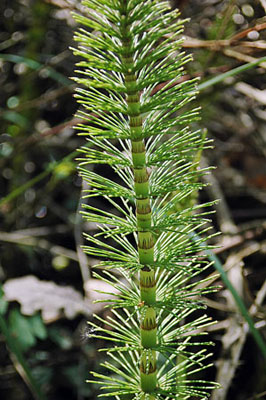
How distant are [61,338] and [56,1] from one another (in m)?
1.49

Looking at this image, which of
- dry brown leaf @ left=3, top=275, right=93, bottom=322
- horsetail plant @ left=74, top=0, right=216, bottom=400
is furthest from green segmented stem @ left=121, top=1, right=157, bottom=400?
dry brown leaf @ left=3, top=275, right=93, bottom=322

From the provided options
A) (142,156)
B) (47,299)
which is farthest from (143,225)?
(47,299)

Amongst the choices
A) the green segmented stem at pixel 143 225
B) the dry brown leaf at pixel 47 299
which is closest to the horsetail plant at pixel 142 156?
the green segmented stem at pixel 143 225

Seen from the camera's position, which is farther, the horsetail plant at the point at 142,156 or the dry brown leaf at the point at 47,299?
the dry brown leaf at the point at 47,299

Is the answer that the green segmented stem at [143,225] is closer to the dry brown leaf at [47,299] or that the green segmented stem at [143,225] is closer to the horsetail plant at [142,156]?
the horsetail plant at [142,156]

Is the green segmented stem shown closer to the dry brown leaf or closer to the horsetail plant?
the horsetail plant

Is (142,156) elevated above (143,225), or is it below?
above

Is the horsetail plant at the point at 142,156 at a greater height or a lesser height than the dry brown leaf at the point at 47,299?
greater

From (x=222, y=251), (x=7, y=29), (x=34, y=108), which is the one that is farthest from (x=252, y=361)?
(x=7, y=29)

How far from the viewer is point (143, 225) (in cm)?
96

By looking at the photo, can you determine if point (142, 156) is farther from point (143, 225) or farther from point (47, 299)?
point (47, 299)

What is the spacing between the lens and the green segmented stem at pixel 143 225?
847mm

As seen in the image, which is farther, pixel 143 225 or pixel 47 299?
pixel 47 299

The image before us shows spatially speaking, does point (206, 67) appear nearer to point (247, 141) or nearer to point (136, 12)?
point (247, 141)
